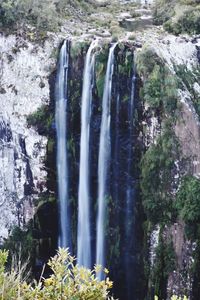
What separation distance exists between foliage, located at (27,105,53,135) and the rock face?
0.15m

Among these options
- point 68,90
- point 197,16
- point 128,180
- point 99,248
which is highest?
point 197,16

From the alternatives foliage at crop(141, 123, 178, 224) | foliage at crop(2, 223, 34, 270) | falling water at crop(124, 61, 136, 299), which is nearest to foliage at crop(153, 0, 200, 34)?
falling water at crop(124, 61, 136, 299)

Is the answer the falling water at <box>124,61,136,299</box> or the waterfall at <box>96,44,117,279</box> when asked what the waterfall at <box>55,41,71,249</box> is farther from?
the falling water at <box>124,61,136,299</box>

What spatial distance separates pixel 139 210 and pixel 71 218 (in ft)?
7.25

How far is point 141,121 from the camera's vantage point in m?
12.8

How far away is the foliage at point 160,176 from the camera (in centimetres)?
1228

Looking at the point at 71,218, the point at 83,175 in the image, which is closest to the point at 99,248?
the point at 71,218

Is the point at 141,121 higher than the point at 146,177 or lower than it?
higher

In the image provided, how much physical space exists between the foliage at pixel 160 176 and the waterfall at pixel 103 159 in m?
1.20

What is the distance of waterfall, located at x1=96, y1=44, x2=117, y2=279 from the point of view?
13.1 m

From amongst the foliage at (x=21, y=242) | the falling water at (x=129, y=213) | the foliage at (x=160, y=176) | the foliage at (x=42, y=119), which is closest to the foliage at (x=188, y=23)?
the falling water at (x=129, y=213)

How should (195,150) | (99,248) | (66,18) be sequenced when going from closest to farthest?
(195,150) → (99,248) → (66,18)

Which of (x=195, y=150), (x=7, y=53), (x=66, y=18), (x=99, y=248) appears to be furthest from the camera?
(x=66, y=18)

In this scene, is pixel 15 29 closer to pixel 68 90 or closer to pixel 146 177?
pixel 68 90
